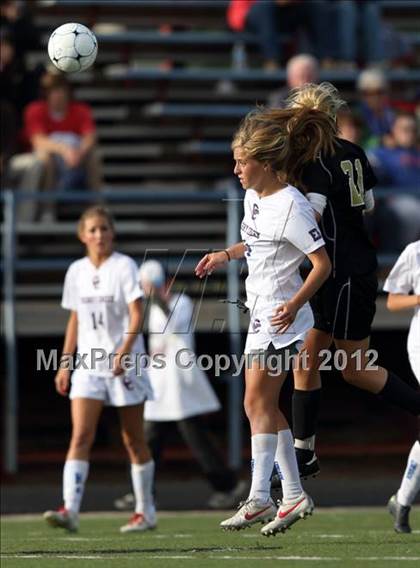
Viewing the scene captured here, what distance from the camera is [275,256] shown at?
7961mm

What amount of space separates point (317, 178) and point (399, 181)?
775 centimetres

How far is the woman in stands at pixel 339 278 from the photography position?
8180mm

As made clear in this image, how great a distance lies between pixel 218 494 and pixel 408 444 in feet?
11.6

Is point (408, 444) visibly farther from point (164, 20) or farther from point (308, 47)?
→ point (164, 20)

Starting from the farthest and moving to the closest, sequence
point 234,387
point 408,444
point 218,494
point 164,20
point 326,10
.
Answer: point 164,20 < point 326,10 < point 408,444 < point 234,387 < point 218,494

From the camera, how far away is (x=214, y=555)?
26.9 ft

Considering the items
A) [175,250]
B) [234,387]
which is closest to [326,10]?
[175,250]

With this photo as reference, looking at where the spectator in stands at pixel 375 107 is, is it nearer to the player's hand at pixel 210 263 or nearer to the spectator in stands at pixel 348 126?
the spectator in stands at pixel 348 126

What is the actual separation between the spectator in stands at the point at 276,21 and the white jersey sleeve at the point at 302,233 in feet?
32.1

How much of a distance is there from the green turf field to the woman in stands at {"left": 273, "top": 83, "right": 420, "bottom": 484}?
0.59 m

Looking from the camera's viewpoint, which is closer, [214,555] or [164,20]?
[214,555]

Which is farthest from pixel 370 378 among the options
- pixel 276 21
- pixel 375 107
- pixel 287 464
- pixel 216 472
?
pixel 276 21

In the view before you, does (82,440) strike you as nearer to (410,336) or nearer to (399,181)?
(410,336)

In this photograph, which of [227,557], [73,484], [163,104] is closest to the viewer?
[227,557]
